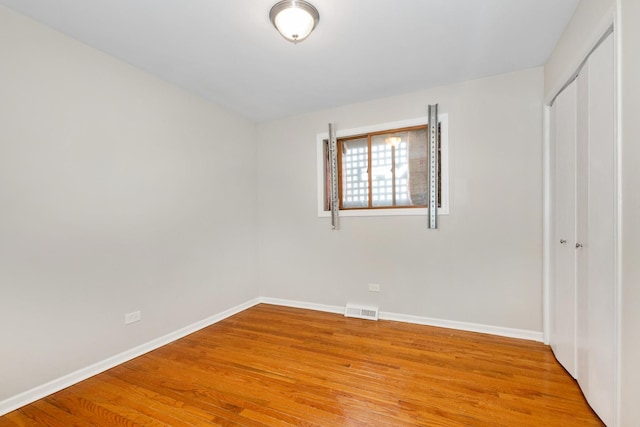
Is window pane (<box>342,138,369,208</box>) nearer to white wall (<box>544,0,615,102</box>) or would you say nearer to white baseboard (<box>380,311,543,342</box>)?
white baseboard (<box>380,311,543,342</box>)

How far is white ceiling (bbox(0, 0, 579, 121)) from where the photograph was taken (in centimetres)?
191

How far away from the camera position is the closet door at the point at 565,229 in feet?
6.69

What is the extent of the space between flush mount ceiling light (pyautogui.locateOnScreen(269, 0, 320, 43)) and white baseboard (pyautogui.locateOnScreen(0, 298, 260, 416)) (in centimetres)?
287

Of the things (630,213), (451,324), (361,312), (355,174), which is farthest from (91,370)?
(630,213)

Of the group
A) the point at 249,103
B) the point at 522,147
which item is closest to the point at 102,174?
the point at 249,103

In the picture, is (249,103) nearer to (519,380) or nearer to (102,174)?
(102,174)

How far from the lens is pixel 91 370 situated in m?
2.26

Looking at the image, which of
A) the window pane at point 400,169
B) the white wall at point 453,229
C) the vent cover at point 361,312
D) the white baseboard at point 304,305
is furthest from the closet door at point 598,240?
the white baseboard at point 304,305

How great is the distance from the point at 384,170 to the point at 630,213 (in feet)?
7.44

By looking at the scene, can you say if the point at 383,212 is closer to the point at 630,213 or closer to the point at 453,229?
the point at 453,229

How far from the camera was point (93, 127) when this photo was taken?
7.59 ft

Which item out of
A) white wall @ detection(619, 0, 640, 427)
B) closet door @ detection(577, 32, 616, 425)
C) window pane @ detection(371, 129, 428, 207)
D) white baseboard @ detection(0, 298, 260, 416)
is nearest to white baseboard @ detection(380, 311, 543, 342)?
closet door @ detection(577, 32, 616, 425)

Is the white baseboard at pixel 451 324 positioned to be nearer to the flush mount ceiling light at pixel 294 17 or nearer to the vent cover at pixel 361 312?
the vent cover at pixel 361 312

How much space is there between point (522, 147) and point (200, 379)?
3.42 meters
